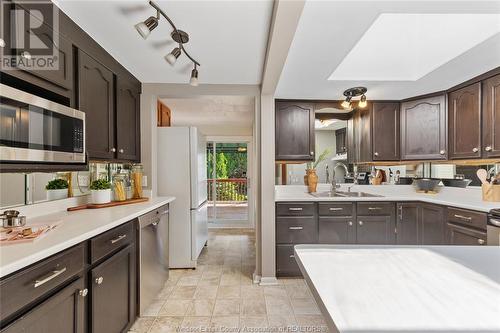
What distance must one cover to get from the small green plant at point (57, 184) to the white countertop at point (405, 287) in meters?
1.86

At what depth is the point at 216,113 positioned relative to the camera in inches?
165

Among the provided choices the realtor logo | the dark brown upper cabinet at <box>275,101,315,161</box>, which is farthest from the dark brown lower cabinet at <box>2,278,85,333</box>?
the dark brown upper cabinet at <box>275,101,315,161</box>

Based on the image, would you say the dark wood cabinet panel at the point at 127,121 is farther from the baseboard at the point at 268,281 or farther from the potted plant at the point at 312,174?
the potted plant at the point at 312,174

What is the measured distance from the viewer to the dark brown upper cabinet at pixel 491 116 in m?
2.28

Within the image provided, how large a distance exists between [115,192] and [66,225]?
913mm

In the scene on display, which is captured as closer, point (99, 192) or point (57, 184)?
point (57, 184)

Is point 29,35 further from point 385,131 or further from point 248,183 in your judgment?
point 248,183

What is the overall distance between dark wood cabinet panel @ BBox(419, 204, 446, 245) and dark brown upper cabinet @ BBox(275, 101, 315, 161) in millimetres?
1379

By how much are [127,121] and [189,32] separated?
3.82ft

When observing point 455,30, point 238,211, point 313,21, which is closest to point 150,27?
point 313,21

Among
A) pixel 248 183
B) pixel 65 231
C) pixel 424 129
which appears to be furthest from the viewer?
pixel 248 183

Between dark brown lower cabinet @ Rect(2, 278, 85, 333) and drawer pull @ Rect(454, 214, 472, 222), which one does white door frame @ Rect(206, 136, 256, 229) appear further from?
dark brown lower cabinet @ Rect(2, 278, 85, 333)

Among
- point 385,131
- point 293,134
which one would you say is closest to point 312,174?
point 293,134

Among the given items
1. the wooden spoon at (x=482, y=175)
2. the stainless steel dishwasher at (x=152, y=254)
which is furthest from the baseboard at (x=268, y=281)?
the wooden spoon at (x=482, y=175)
